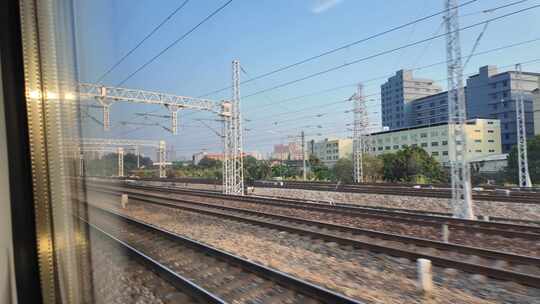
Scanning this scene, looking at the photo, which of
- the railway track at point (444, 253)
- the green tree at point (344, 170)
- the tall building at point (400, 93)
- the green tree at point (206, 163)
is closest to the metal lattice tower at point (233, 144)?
the green tree at point (206, 163)

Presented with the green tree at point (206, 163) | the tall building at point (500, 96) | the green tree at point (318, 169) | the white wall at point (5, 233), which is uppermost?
the tall building at point (500, 96)

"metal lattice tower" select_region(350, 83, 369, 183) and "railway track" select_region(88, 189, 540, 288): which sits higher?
"metal lattice tower" select_region(350, 83, 369, 183)

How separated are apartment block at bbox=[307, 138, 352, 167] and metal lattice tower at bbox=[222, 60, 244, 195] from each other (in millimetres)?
10638

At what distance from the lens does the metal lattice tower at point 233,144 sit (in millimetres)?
14350

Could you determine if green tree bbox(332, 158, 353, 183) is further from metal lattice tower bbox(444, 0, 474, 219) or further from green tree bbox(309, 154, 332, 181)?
metal lattice tower bbox(444, 0, 474, 219)

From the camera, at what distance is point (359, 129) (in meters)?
18.6

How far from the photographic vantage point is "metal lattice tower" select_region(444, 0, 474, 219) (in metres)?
7.52

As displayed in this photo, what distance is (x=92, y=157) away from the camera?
4.91ft

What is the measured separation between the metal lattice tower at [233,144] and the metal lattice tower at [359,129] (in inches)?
238

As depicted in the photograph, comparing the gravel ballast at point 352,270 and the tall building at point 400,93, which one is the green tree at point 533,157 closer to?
the tall building at point 400,93

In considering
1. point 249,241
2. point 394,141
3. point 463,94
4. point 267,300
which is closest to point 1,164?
point 267,300

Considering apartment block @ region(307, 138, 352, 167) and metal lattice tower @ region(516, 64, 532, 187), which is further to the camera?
apartment block @ region(307, 138, 352, 167)

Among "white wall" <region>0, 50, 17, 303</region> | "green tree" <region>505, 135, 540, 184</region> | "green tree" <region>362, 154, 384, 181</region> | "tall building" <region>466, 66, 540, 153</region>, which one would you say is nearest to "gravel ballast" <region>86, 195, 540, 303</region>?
"white wall" <region>0, 50, 17, 303</region>

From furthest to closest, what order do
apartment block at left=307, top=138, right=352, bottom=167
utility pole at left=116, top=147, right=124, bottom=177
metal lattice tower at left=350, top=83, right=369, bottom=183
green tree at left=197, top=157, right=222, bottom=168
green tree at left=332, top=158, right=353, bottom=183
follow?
apartment block at left=307, top=138, right=352, bottom=167 → green tree at left=332, top=158, right=353, bottom=183 → green tree at left=197, top=157, right=222, bottom=168 → metal lattice tower at left=350, top=83, right=369, bottom=183 → utility pole at left=116, top=147, right=124, bottom=177
